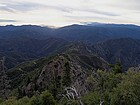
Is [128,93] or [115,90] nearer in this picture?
[128,93]

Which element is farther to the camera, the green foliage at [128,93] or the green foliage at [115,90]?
the green foliage at [115,90]

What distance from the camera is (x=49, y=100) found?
2783 inches

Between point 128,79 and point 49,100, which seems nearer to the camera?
point 128,79

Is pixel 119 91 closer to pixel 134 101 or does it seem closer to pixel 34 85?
pixel 134 101

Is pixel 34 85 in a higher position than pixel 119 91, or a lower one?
lower

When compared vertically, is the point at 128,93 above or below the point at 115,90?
above

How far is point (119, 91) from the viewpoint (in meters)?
53.9

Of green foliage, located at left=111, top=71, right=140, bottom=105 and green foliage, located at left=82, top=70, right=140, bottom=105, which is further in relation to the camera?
green foliage, located at left=82, top=70, right=140, bottom=105

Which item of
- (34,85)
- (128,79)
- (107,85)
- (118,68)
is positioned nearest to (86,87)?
(118,68)

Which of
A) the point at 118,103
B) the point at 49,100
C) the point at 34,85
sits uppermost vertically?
the point at 118,103

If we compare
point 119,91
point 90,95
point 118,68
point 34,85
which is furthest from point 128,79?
point 34,85

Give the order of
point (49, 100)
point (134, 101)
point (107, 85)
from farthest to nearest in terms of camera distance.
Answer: point (49, 100) < point (107, 85) < point (134, 101)

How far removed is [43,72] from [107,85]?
433 ft

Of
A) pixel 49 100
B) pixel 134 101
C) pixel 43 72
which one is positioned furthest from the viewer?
pixel 43 72
